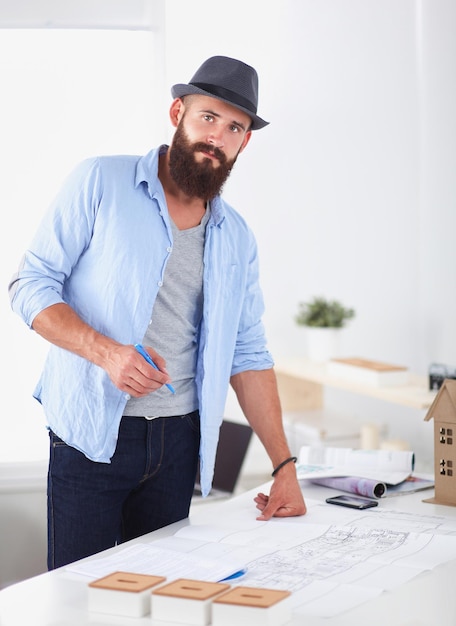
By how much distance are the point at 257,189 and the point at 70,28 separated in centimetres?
136

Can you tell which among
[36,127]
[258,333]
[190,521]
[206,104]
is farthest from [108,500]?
[36,127]

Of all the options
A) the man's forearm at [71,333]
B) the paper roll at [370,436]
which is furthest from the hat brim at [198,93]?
the paper roll at [370,436]

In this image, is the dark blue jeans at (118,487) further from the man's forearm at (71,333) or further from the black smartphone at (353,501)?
the black smartphone at (353,501)

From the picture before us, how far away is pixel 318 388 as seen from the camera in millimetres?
4434

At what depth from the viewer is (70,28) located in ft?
11.2

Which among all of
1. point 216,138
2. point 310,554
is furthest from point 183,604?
point 216,138

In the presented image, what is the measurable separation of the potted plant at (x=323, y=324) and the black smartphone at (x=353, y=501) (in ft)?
7.12

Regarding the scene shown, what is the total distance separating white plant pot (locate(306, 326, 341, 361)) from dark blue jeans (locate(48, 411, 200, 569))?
2226mm

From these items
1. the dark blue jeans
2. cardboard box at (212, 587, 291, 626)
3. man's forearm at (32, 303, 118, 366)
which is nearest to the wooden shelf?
the dark blue jeans

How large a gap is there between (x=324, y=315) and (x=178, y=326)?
2286 mm

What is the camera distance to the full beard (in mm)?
2023

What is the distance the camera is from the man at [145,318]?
1.91 metres

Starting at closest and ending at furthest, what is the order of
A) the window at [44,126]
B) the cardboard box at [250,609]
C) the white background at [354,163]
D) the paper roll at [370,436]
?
the cardboard box at [250,609], the window at [44,126], the paper roll at [370,436], the white background at [354,163]

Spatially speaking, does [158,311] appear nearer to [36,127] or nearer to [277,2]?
[36,127]
